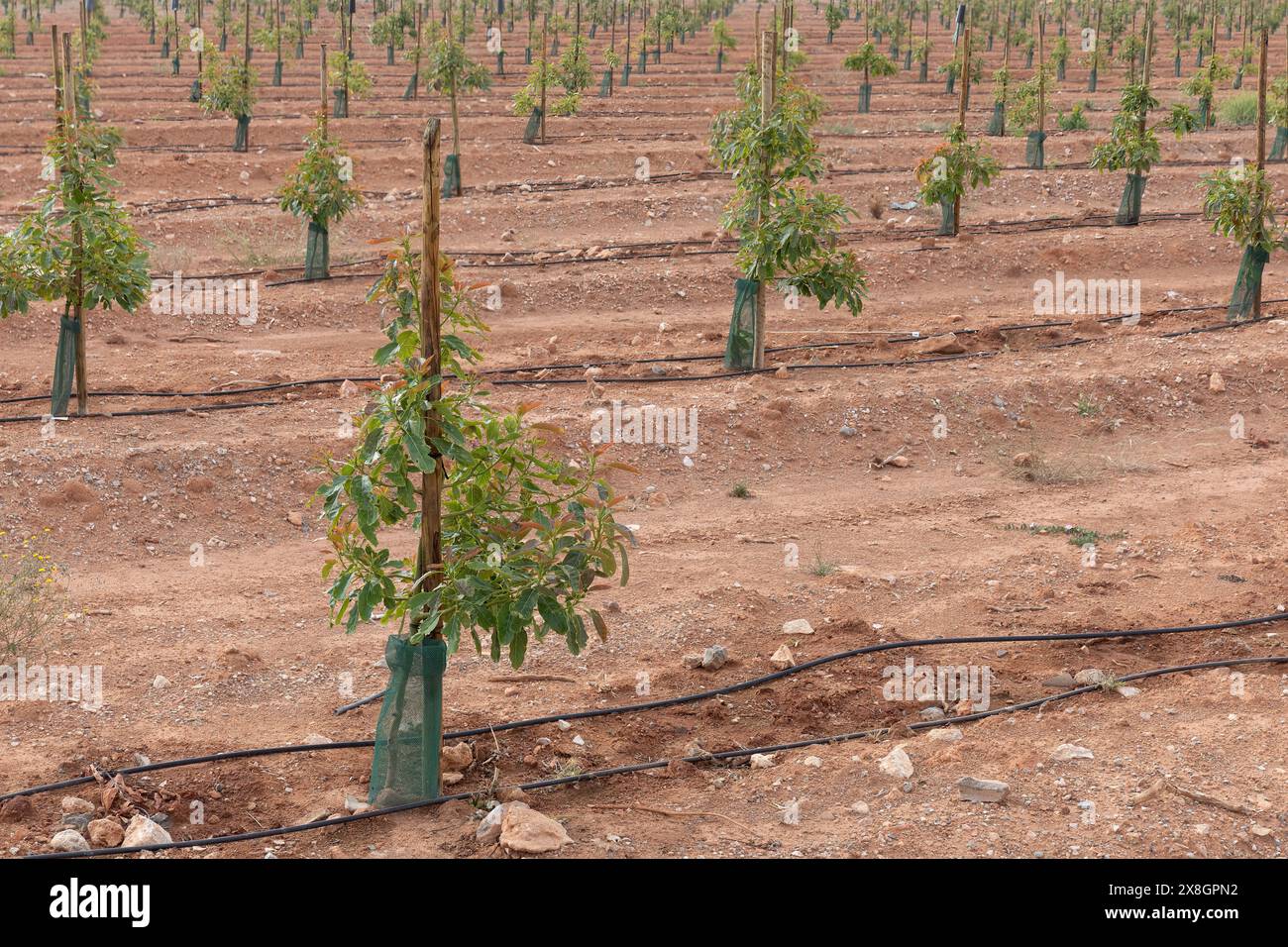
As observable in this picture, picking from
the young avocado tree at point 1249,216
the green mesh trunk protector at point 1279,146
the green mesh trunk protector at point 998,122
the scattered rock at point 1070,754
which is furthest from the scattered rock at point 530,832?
the green mesh trunk protector at point 998,122

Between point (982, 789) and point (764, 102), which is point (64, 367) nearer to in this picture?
point (764, 102)

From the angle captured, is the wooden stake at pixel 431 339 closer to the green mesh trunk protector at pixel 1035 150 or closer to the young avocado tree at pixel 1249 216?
the young avocado tree at pixel 1249 216

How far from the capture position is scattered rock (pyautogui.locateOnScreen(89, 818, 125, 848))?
5.29 meters

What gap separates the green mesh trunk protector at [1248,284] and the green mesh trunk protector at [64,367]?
34.7 ft

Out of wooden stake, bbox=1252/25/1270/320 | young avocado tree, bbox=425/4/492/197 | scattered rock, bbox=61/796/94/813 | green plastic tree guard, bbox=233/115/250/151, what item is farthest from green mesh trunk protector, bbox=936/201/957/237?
Answer: scattered rock, bbox=61/796/94/813

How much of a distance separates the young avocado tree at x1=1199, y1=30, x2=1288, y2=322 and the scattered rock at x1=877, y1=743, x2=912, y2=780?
31.2 feet

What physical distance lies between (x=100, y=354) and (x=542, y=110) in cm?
1330

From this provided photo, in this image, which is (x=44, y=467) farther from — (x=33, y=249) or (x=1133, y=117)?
(x=1133, y=117)

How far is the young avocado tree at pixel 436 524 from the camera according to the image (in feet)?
16.7

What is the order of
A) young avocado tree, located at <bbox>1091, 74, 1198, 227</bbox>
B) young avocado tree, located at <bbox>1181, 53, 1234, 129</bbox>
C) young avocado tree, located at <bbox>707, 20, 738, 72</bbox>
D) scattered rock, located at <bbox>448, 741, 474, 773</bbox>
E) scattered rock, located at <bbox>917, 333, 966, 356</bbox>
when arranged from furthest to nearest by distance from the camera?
1. young avocado tree, located at <bbox>707, 20, 738, 72</bbox>
2. young avocado tree, located at <bbox>1181, 53, 1234, 129</bbox>
3. young avocado tree, located at <bbox>1091, 74, 1198, 227</bbox>
4. scattered rock, located at <bbox>917, 333, 966, 356</bbox>
5. scattered rock, located at <bbox>448, 741, 474, 773</bbox>

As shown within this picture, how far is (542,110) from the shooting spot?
24.6m

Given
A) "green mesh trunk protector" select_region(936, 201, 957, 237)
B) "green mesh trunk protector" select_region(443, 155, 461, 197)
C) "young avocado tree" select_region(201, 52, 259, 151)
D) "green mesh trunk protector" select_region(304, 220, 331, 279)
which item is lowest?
"green mesh trunk protector" select_region(304, 220, 331, 279)

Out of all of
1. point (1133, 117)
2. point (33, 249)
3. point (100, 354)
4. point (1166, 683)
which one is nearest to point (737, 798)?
point (1166, 683)

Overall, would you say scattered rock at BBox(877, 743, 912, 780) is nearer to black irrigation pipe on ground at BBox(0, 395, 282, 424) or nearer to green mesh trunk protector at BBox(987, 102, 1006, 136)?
black irrigation pipe on ground at BBox(0, 395, 282, 424)
